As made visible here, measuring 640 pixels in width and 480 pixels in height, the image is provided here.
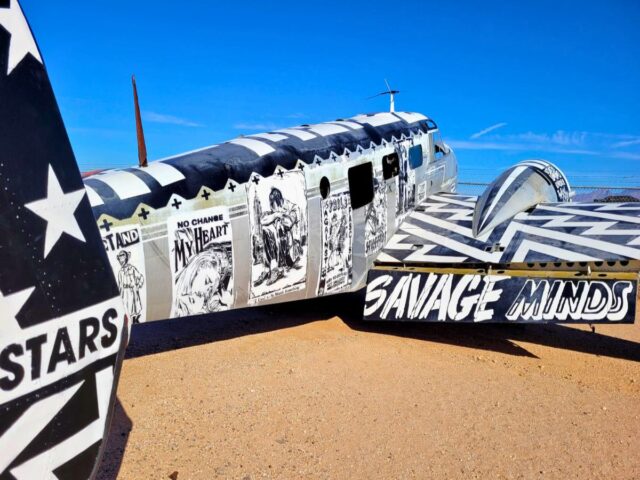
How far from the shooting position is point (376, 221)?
28.4 ft

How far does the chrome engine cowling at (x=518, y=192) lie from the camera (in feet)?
29.6

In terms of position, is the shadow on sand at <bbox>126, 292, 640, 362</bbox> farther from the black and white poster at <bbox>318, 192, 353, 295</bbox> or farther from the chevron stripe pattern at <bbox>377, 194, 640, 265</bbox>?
the chevron stripe pattern at <bbox>377, 194, 640, 265</bbox>

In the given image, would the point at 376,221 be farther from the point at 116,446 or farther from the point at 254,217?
the point at 116,446

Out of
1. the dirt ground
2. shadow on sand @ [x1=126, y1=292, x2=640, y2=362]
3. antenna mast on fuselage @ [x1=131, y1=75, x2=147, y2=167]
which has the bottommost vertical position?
shadow on sand @ [x1=126, y1=292, x2=640, y2=362]

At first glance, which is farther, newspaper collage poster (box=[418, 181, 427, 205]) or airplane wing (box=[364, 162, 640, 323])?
newspaper collage poster (box=[418, 181, 427, 205])

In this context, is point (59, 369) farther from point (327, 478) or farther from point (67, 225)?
point (327, 478)

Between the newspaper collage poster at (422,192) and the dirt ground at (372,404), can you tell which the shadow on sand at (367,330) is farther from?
the newspaper collage poster at (422,192)

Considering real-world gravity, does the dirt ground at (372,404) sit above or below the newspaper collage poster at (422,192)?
below

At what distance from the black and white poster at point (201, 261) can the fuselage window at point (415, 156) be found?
507 centimetres

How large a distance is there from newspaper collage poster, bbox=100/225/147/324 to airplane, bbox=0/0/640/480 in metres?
0.02

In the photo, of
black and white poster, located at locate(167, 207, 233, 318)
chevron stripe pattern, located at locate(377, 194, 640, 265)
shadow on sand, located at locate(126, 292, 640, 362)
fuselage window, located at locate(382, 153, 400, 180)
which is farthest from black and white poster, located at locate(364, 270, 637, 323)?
black and white poster, located at locate(167, 207, 233, 318)

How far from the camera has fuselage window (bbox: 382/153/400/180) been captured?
894cm

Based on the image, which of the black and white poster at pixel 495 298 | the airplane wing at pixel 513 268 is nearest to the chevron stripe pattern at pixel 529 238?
the airplane wing at pixel 513 268

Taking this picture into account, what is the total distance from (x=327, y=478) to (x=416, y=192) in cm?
728
